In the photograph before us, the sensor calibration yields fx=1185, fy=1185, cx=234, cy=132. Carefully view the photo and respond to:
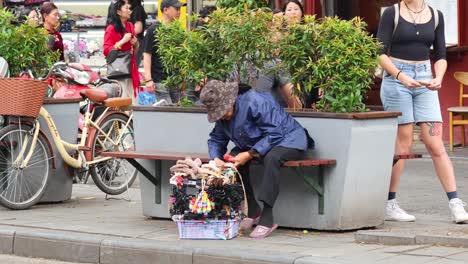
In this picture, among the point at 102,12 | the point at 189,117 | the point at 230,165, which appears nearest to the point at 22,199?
the point at 189,117

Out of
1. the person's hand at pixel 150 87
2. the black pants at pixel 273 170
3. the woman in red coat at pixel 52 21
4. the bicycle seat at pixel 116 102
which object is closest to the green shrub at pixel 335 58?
A: the black pants at pixel 273 170

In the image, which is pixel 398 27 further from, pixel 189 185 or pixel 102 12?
pixel 102 12

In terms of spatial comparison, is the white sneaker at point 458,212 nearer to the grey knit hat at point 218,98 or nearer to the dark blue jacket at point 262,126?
the dark blue jacket at point 262,126

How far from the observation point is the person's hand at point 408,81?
28.9 feet

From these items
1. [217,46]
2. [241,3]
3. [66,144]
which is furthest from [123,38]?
[217,46]

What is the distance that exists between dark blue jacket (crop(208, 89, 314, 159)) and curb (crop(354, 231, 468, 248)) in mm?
775

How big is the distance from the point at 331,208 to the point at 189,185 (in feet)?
3.45

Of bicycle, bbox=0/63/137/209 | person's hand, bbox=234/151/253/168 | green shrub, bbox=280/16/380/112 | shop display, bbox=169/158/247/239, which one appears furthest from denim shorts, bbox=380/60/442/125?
bicycle, bbox=0/63/137/209

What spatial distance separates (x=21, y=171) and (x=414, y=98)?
3450mm

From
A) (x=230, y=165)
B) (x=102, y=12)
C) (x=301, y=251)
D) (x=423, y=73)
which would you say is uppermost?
(x=102, y=12)

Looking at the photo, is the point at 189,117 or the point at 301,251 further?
the point at 189,117

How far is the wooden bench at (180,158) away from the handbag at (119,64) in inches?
178

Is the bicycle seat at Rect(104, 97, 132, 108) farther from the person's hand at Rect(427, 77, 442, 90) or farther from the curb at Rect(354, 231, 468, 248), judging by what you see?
the curb at Rect(354, 231, 468, 248)

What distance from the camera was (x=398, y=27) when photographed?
900 centimetres
